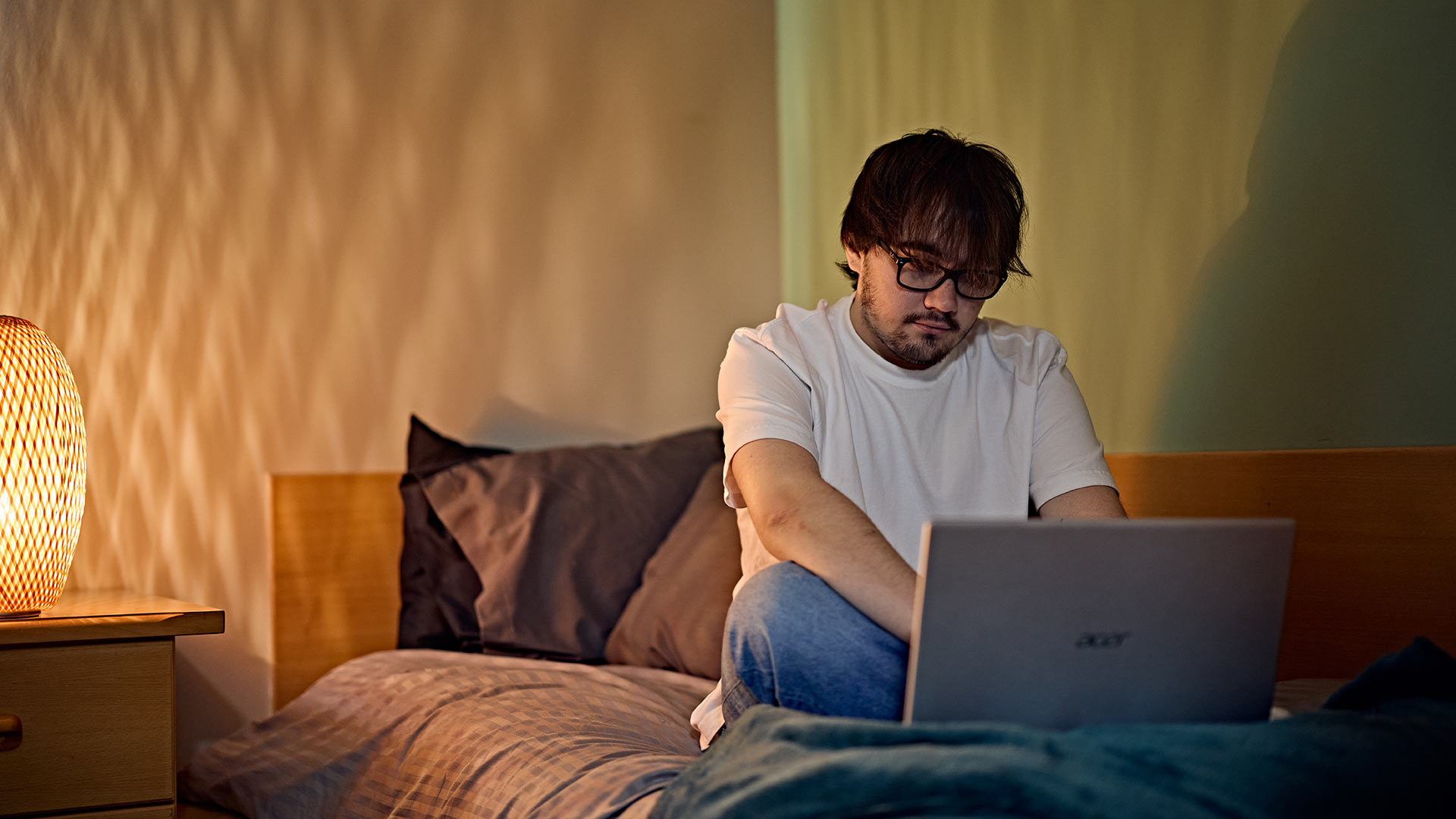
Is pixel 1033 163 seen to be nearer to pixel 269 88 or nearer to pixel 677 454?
pixel 677 454

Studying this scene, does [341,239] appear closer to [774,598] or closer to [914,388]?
[914,388]

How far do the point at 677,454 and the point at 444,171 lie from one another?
0.72 metres

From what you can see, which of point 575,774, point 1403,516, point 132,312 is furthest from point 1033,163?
point 132,312

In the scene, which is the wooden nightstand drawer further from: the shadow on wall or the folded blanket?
the shadow on wall

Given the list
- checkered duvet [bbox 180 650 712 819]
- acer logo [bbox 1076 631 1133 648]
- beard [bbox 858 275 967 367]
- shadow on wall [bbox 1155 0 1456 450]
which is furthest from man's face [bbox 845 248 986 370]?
acer logo [bbox 1076 631 1133 648]

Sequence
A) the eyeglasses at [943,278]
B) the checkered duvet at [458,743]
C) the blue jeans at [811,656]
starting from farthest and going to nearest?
the eyeglasses at [943,278], the checkered duvet at [458,743], the blue jeans at [811,656]

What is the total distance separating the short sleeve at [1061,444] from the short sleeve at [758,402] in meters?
0.29

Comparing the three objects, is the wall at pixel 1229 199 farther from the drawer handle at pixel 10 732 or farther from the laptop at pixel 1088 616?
Answer: the drawer handle at pixel 10 732

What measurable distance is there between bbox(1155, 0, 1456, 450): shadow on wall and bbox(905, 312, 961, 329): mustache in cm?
44

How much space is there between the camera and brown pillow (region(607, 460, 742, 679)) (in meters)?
1.94

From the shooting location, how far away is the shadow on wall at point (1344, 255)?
1.35 meters

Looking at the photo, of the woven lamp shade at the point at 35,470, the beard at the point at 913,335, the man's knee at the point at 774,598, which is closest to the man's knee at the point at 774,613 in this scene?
the man's knee at the point at 774,598

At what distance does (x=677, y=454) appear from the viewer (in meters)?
2.34

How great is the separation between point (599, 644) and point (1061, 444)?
36.2 inches
